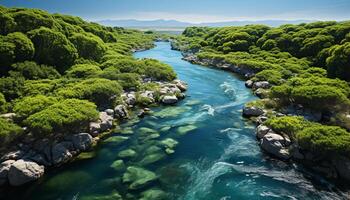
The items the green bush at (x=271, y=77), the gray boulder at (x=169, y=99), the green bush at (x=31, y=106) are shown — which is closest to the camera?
the green bush at (x=31, y=106)

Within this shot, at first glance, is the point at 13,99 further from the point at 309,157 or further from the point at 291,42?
the point at 291,42

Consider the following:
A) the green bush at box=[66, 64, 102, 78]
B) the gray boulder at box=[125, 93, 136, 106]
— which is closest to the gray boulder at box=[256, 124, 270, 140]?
the gray boulder at box=[125, 93, 136, 106]

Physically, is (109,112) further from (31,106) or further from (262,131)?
(262,131)

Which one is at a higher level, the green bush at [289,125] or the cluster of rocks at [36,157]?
the green bush at [289,125]

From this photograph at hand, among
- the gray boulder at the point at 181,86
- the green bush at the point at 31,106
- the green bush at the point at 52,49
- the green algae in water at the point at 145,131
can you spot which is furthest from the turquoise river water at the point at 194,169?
the green bush at the point at 52,49

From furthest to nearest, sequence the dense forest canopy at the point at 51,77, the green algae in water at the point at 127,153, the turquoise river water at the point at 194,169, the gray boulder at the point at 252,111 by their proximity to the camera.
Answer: the gray boulder at the point at 252,111 → the dense forest canopy at the point at 51,77 → the green algae in water at the point at 127,153 → the turquoise river water at the point at 194,169

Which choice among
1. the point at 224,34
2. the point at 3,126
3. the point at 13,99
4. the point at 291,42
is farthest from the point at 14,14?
the point at 224,34

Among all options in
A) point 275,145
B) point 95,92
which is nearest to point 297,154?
point 275,145

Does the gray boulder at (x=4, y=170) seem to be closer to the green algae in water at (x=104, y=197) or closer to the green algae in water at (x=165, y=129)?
the green algae in water at (x=104, y=197)
